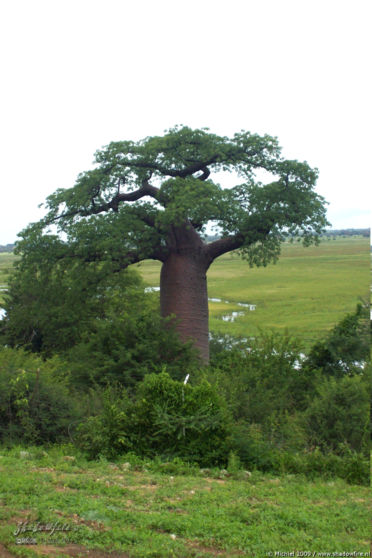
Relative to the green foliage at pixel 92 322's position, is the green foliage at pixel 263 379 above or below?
below

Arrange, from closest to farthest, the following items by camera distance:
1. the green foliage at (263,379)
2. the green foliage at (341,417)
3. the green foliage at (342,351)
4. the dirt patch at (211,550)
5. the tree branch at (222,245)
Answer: the dirt patch at (211,550) → the green foliage at (341,417) → the green foliage at (263,379) → the green foliage at (342,351) → the tree branch at (222,245)

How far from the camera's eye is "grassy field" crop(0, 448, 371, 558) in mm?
3453

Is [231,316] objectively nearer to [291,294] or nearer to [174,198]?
[291,294]

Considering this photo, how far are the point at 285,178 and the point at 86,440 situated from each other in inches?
298

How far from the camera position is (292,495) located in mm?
4680

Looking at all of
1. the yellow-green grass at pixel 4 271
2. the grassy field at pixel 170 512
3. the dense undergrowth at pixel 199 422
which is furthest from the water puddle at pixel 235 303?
the grassy field at pixel 170 512

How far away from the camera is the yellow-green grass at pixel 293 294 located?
934 inches

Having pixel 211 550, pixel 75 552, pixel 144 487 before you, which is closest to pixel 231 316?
pixel 144 487

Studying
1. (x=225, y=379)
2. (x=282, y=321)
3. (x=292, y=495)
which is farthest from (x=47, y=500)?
(x=282, y=321)

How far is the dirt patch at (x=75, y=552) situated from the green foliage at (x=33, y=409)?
12.0 ft

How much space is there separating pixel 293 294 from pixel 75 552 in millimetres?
32654

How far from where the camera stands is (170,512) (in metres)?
4.13

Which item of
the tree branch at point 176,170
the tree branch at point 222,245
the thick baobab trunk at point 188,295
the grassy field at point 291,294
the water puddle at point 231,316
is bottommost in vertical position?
the water puddle at point 231,316

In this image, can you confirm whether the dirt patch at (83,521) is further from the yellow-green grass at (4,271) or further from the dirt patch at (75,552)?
the yellow-green grass at (4,271)
